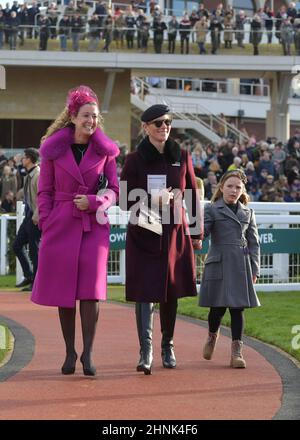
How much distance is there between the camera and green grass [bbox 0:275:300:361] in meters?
9.79

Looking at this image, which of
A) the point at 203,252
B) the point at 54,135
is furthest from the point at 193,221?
the point at 203,252

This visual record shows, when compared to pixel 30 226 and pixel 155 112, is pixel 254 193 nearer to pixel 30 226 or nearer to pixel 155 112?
pixel 30 226

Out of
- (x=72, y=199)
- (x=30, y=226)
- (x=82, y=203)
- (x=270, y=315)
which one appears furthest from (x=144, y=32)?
(x=82, y=203)

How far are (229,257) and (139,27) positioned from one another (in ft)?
87.1

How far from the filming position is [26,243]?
592 inches

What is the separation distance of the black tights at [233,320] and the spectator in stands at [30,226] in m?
5.21

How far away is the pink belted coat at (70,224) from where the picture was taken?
7.71 metres

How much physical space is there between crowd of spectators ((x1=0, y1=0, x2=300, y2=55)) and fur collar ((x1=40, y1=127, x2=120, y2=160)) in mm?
25599

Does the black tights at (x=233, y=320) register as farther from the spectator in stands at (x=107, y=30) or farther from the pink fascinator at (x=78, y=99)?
the spectator in stands at (x=107, y=30)

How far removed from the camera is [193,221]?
Result: 839cm

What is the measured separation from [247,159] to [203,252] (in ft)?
41.8

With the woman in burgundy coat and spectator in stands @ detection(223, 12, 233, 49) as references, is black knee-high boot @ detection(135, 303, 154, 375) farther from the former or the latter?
spectator in stands @ detection(223, 12, 233, 49)

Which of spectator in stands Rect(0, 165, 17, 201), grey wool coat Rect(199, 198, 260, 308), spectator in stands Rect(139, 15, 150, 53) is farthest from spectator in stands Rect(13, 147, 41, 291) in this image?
spectator in stands Rect(139, 15, 150, 53)

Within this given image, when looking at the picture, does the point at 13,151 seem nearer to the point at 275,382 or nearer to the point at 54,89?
the point at 54,89
